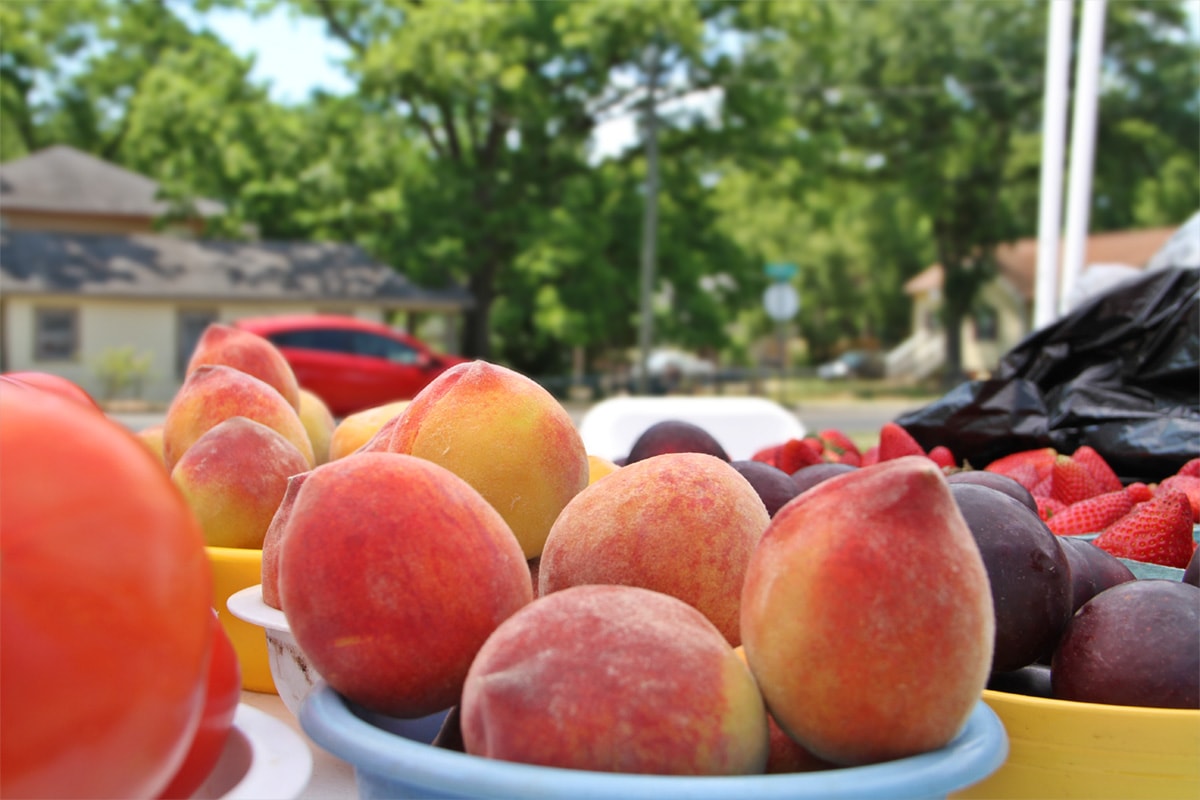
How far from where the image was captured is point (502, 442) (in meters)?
1.16

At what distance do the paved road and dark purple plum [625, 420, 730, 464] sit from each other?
42.3 ft

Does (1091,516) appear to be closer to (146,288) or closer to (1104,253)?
(146,288)

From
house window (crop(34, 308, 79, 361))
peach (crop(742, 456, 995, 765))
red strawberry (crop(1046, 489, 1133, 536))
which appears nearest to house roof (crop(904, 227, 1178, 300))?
house window (crop(34, 308, 79, 361))

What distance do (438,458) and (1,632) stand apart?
58 cm

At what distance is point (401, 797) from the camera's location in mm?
733

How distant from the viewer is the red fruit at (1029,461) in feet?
8.25

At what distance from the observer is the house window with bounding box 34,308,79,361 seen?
21.8 meters

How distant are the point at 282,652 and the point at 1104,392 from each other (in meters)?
2.72

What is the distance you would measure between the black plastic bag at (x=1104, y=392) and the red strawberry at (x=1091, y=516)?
85 centimetres

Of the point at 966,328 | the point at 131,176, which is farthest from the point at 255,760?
the point at 966,328

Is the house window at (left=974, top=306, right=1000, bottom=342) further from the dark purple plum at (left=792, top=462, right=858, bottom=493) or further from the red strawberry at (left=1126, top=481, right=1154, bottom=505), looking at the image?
the dark purple plum at (left=792, top=462, right=858, bottom=493)

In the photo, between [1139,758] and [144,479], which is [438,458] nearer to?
[144,479]

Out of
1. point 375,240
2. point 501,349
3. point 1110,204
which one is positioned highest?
point 1110,204

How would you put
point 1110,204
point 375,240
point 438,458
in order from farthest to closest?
point 1110,204
point 375,240
point 438,458
